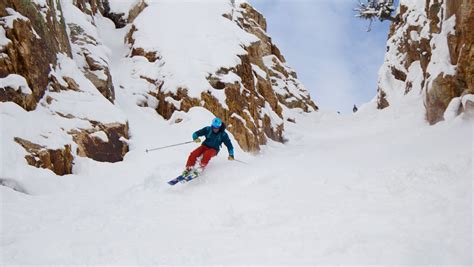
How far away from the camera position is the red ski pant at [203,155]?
348 inches

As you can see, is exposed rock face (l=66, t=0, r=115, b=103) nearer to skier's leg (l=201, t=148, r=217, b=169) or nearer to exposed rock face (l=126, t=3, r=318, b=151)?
exposed rock face (l=126, t=3, r=318, b=151)

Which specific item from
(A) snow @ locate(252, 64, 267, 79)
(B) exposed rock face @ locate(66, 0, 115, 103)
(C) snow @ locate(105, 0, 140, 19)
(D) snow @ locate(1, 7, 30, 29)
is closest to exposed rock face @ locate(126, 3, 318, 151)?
(A) snow @ locate(252, 64, 267, 79)

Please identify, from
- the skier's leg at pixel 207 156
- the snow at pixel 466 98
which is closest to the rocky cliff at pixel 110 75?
the skier's leg at pixel 207 156

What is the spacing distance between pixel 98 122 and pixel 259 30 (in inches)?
1079

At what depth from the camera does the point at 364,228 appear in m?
Result: 3.96

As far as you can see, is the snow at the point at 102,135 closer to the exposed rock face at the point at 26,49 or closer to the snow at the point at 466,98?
the exposed rock face at the point at 26,49

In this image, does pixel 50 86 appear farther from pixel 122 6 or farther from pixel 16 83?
pixel 122 6

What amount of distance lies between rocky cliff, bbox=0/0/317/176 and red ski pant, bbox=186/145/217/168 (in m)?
3.30

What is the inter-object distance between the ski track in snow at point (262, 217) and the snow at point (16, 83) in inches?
110

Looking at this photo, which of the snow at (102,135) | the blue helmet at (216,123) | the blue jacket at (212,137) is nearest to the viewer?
the blue helmet at (216,123)

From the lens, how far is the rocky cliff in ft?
30.2

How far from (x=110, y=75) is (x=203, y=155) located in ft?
28.0

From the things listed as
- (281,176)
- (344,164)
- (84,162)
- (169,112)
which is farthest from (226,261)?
(169,112)

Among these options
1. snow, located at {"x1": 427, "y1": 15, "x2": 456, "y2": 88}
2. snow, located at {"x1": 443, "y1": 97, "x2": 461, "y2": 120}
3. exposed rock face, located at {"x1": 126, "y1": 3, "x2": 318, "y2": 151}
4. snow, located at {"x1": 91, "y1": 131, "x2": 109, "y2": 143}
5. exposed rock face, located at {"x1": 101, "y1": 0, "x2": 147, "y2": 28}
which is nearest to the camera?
snow, located at {"x1": 91, "y1": 131, "x2": 109, "y2": 143}
